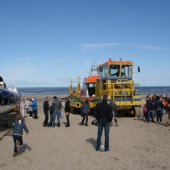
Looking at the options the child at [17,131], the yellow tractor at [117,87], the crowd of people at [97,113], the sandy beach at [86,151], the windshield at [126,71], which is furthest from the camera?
the windshield at [126,71]

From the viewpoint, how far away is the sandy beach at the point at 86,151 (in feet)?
27.9

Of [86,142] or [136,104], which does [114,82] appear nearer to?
[136,104]

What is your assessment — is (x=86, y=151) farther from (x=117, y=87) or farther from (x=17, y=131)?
(x=117, y=87)

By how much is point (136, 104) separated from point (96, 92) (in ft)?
11.3

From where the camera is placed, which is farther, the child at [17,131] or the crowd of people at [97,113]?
the crowd of people at [97,113]

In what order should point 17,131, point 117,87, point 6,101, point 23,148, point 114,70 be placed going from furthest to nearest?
point 114,70 < point 117,87 < point 6,101 < point 23,148 < point 17,131

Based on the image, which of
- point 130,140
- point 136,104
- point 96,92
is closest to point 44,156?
point 130,140

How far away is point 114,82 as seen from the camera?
20.7 metres

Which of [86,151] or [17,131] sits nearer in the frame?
[17,131]

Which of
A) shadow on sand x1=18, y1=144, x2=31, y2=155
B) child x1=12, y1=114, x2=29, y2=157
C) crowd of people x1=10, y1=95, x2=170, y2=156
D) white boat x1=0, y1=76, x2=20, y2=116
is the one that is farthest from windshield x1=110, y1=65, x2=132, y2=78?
child x1=12, y1=114, x2=29, y2=157

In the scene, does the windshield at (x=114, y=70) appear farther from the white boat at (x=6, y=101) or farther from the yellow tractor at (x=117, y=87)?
the white boat at (x=6, y=101)

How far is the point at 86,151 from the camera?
10156 mm

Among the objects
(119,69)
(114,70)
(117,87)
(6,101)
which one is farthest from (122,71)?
(6,101)

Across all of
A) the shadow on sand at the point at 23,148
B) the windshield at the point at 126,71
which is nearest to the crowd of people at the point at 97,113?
the shadow on sand at the point at 23,148
